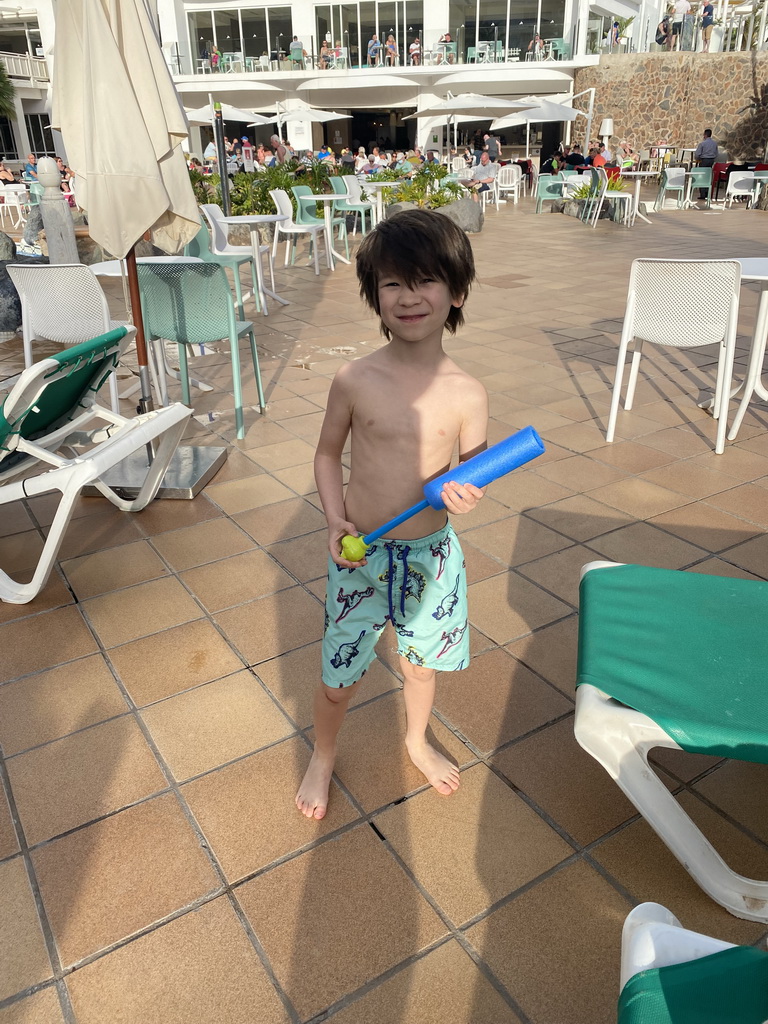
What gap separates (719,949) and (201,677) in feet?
5.49

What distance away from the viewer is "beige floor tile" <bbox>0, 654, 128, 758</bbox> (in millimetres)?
2100

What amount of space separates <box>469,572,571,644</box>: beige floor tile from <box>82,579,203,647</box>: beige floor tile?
1.03 meters

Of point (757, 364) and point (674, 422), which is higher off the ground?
point (757, 364)

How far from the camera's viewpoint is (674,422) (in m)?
4.37

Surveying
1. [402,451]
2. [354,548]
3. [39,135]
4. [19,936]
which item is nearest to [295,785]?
[19,936]

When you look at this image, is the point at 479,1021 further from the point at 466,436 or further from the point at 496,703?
the point at 466,436

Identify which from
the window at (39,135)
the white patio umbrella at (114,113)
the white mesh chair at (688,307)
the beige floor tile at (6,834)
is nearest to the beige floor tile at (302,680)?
the beige floor tile at (6,834)

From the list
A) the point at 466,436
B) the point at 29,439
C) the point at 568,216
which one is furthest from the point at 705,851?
the point at 568,216

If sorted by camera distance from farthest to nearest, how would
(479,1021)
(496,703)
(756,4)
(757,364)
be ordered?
(756,4) → (757,364) → (496,703) → (479,1021)

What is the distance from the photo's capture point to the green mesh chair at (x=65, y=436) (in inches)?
103

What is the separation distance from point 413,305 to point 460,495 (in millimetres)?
398

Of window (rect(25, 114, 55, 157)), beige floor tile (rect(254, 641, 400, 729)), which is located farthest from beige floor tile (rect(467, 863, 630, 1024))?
window (rect(25, 114, 55, 157))

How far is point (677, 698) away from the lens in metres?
1.57

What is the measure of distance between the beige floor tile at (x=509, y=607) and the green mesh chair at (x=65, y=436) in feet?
4.80
